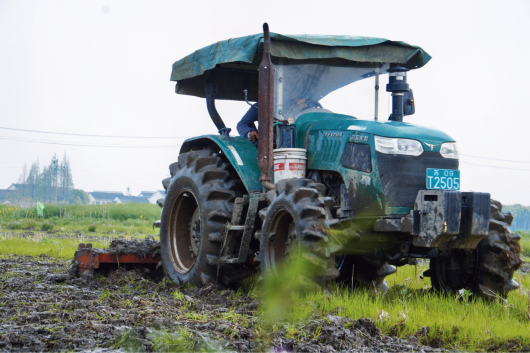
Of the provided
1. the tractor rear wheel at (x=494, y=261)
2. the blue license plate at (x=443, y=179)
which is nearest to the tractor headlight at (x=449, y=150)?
the blue license plate at (x=443, y=179)

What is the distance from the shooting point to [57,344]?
3764mm

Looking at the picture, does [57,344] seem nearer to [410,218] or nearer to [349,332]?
[349,332]

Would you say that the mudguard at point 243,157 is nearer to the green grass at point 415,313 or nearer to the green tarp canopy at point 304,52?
the green tarp canopy at point 304,52

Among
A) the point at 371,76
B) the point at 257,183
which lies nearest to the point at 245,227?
the point at 257,183

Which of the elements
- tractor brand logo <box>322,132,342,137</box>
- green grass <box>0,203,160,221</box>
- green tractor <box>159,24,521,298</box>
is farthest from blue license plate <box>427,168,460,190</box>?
green grass <box>0,203,160,221</box>

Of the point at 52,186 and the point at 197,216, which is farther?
the point at 52,186

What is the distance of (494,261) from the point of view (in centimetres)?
576

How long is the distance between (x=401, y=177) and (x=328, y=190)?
3.23 ft

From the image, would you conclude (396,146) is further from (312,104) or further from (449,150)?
(312,104)

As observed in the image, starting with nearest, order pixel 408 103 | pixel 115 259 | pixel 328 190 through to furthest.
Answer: pixel 328 190 < pixel 408 103 < pixel 115 259

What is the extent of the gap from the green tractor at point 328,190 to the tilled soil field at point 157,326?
0.80 metres

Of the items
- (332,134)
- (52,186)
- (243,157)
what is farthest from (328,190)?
(52,186)

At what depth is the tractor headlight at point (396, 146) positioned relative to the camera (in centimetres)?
556

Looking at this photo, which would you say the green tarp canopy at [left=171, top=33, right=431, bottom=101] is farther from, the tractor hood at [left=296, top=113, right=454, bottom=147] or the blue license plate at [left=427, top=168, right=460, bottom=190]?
the blue license plate at [left=427, top=168, right=460, bottom=190]
